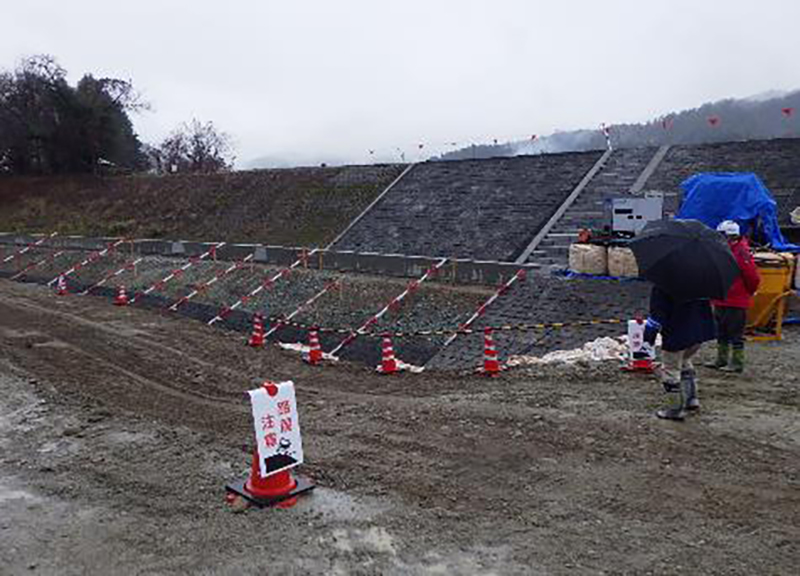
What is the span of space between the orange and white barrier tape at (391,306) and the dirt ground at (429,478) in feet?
15.8

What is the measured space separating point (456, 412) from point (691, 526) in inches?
133

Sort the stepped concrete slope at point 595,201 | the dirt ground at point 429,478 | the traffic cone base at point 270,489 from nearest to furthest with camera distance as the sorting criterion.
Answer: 1. the dirt ground at point 429,478
2. the traffic cone base at point 270,489
3. the stepped concrete slope at point 595,201

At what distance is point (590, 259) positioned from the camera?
52.9ft

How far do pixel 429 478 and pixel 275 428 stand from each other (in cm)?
146

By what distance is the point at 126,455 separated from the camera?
284 inches

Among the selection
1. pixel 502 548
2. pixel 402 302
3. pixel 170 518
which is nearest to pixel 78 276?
pixel 402 302

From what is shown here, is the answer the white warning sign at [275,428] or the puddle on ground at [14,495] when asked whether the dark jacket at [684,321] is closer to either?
the white warning sign at [275,428]

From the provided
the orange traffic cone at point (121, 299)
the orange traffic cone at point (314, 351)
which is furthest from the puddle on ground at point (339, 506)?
the orange traffic cone at point (121, 299)

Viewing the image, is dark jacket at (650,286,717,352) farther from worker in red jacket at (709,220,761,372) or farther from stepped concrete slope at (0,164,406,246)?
stepped concrete slope at (0,164,406,246)

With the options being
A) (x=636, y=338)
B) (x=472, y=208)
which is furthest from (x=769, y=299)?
(x=472, y=208)

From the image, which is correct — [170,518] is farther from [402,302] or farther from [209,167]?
[209,167]

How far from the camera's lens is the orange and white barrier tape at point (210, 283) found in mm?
Result: 20516

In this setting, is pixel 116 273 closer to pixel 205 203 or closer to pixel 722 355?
pixel 205 203

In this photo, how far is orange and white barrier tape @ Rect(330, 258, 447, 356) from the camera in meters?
15.4
